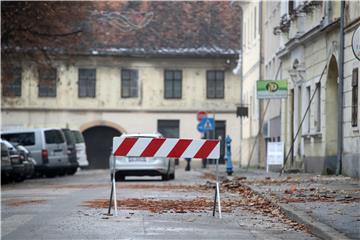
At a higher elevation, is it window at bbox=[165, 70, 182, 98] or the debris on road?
window at bbox=[165, 70, 182, 98]

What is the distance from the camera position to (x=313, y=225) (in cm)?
1227

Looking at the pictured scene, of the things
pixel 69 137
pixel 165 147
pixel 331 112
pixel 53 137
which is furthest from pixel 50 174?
pixel 165 147

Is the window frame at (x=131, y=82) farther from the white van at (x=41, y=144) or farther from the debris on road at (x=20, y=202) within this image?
the debris on road at (x=20, y=202)

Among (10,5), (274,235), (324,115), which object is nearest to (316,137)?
(324,115)

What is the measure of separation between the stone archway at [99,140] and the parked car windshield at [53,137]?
23.9 metres

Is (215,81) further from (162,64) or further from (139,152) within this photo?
(139,152)

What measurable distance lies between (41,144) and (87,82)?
26.5m

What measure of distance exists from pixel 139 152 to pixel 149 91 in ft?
152

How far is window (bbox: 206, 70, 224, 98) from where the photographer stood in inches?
2429

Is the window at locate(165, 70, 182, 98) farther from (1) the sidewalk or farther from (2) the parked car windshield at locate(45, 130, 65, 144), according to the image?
(1) the sidewalk

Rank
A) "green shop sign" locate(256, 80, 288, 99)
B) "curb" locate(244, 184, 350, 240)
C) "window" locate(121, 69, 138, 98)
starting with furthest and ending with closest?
"window" locate(121, 69, 138, 98)
"green shop sign" locate(256, 80, 288, 99)
"curb" locate(244, 184, 350, 240)

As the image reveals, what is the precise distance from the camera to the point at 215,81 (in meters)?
61.8

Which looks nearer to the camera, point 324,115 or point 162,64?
point 324,115

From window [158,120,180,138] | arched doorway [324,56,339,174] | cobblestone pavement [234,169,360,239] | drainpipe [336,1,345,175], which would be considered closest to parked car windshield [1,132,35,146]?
arched doorway [324,56,339,174]
